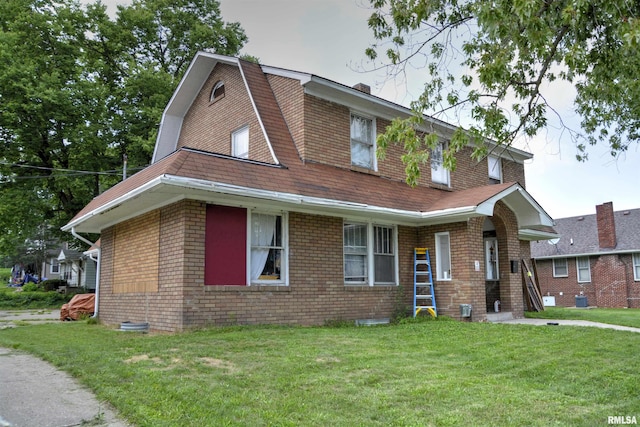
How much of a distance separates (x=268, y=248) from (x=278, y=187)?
1411 mm

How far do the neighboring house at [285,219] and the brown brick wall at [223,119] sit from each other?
57 millimetres

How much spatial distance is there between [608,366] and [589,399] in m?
1.84

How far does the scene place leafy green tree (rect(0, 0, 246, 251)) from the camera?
2147 cm

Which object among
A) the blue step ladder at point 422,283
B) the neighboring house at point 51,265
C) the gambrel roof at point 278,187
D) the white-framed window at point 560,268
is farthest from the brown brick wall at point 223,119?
the neighboring house at point 51,265

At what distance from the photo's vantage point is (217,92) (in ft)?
49.4

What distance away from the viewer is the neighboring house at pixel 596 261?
2669cm

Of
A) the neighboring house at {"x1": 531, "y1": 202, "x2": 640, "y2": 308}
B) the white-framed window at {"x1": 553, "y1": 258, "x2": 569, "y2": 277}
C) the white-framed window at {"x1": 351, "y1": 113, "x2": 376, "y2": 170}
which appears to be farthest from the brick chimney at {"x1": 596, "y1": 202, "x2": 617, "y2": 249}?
the white-framed window at {"x1": 351, "y1": 113, "x2": 376, "y2": 170}

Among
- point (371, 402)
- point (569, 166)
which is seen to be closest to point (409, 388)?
point (371, 402)

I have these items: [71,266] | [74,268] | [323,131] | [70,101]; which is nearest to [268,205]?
[323,131]

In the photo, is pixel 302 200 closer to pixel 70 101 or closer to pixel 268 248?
pixel 268 248

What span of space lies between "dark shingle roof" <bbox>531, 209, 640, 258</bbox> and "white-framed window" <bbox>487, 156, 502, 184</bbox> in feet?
40.9

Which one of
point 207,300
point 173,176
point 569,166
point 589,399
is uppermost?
point 569,166

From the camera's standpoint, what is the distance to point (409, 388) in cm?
513

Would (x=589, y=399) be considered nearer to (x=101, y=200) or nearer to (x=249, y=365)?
(x=249, y=365)
